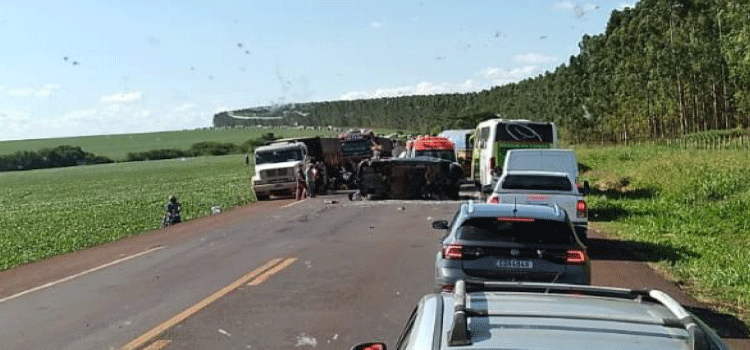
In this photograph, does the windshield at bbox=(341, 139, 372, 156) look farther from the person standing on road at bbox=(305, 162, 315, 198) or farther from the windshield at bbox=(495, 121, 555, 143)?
the windshield at bbox=(495, 121, 555, 143)

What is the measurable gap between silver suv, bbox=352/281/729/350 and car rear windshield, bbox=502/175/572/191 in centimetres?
1598

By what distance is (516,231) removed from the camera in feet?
35.2

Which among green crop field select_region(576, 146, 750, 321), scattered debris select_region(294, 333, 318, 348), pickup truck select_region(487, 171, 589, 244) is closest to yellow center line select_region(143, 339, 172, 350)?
scattered debris select_region(294, 333, 318, 348)

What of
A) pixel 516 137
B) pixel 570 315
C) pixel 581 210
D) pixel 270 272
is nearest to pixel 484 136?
pixel 516 137

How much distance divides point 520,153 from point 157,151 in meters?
150

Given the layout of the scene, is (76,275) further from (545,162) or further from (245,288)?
(545,162)

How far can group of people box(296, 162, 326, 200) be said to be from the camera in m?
39.7

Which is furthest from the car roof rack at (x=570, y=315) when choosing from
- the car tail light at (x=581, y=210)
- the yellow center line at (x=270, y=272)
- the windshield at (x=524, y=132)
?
the windshield at (x=524, y=132)

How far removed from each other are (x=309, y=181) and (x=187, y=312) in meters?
27.5

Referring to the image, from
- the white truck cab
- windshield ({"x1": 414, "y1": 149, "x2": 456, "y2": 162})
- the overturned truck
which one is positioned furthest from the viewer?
windshield ({"x1": 414, "y1": 149, "x2": 456, "y2": 162})

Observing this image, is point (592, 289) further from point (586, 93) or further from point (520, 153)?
point (586, 93)

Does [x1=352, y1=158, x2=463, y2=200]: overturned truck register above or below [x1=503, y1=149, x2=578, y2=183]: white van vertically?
below

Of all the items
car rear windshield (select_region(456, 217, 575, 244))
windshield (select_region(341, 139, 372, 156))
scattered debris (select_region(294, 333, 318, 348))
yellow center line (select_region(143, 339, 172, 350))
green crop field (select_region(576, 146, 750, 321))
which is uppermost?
car rear windshield (select_region(456, 217, 575, 244))

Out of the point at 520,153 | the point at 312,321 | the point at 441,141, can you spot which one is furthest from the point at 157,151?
the point at 312,321
